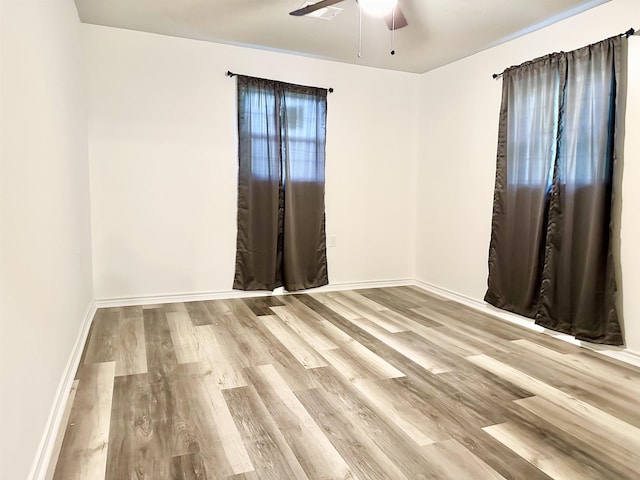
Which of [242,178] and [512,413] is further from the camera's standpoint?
[242,178]

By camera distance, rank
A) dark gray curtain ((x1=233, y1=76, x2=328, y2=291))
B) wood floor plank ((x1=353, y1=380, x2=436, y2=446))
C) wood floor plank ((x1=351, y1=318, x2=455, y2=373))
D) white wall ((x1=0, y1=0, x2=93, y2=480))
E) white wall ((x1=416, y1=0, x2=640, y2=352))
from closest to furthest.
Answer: white wall ((x1=0, y1=0, x2=93, y2=480)) → wood floor plank ((x1=353, y1=380, x2=436, y2=446)) → wood floor plank ((x1=351, y1=318, x2=455, y2=373)) → white wall ((x1=416, y1=0, x2=640, y2=352)) → dark gray curtain ((x1=233, y1=76, x2=328, y2=291))

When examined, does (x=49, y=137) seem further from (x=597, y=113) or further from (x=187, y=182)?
(x=597, y=113)

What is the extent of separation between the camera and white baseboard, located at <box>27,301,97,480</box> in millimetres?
1642

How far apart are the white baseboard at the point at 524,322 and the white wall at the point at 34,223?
345 cm

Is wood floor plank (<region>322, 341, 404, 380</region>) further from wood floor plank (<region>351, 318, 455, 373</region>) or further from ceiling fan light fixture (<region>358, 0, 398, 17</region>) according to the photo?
ceiling fan light fixture (<region>358, 0, 398, 17</region>)

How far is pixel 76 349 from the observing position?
2.81m

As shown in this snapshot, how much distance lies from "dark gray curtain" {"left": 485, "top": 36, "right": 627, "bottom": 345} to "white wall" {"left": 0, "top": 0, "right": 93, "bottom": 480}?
342 cm

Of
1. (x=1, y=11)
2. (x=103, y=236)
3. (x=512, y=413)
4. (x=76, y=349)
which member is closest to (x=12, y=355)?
(x=1, y=11)

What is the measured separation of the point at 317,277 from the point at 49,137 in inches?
122

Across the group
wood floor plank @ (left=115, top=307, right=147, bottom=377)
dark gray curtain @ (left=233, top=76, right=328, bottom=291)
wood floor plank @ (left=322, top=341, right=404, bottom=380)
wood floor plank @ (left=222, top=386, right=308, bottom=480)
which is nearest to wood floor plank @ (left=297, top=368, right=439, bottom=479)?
wood floor plank @ (left=322, top=341, right=404, bottom=380)

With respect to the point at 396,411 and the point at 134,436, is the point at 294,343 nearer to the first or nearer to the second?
the point at 396,411

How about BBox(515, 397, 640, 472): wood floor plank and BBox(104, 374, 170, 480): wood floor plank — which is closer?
BBox(104, 374, 170, 480): wood floor plank

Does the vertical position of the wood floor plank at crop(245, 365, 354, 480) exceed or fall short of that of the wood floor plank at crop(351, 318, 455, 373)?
it falls short

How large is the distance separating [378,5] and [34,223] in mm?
2305
